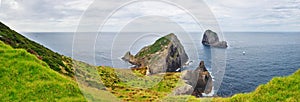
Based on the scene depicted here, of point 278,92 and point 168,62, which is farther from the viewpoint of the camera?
point 168,62

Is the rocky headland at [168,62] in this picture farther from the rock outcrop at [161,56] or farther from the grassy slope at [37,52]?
the grassy slope at [37,52]

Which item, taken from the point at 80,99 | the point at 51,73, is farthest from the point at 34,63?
the point at 80,99

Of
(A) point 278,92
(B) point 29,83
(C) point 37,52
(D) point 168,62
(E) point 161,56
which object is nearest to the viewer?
(A) point 278,92

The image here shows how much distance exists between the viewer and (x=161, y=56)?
11412cm

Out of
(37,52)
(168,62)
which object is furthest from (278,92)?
(168,62)

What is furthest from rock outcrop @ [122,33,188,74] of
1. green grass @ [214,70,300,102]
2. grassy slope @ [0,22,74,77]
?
green grass @ [214,70,300,102]

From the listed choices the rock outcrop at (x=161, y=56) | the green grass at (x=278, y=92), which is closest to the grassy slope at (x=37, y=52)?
the green grass at (x=278, y=92)

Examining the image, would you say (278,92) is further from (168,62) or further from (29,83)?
(168,62)

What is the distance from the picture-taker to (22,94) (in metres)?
18.0

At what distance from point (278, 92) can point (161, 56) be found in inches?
3796

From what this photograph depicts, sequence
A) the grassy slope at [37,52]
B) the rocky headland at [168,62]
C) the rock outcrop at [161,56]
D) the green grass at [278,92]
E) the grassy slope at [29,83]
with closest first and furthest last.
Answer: the green grass at [278,92], the grassy slope at [29,83], the grassy slope at [37,52], the rocky headland at [168,62], the rock outcrop at [161,56]

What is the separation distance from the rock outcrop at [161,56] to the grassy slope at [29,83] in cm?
7299

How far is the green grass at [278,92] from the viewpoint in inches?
669

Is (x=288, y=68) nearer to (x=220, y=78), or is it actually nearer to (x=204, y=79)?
(x=220, y=78)
